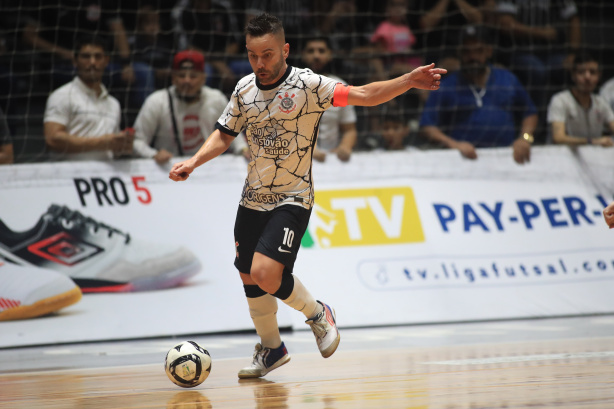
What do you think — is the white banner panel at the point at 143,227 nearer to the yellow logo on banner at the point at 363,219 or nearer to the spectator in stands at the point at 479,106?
the yellow logo on banner at the point at 363,219

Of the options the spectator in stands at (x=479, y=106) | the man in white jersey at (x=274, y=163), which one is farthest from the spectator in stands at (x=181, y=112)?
the man in white jersey at (x=274, y=163)

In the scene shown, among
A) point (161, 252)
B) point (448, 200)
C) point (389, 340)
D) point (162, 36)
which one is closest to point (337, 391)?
point (389, 340)

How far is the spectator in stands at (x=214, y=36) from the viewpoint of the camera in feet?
32.1

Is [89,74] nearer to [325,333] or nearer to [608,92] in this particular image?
[325,333]

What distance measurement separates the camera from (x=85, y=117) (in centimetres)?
834

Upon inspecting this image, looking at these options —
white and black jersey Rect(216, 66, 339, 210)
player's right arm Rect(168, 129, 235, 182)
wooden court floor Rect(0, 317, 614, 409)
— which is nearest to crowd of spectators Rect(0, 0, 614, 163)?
wooden court floor Rect(0, 317, 614, 409)

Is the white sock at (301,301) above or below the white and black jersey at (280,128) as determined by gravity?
below

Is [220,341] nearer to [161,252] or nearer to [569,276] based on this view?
[161,252]

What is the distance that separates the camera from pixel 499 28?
1056 centimetres

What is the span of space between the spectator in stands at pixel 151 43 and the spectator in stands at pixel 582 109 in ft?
14.4

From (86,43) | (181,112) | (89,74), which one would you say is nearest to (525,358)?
(181,112)

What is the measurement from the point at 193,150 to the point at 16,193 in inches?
72.5

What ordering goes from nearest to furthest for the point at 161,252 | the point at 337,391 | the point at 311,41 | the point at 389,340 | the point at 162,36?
the point at 337,391
the point at 389,340
the point at 161,252
the point at 311,41
the point at 162,36

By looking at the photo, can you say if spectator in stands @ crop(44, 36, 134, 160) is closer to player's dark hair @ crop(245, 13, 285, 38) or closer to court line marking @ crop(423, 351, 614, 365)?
player's dark hair @ crop(245, 13, 285, 38)
